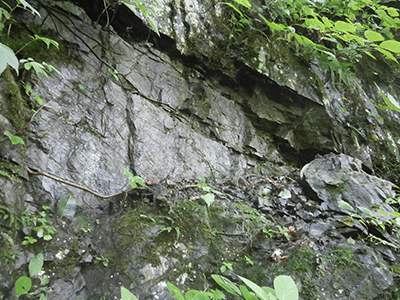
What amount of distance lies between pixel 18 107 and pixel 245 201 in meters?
2.99

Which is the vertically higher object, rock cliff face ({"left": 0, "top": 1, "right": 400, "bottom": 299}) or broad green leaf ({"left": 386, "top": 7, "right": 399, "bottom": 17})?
broad green leaf ({"left": 386, "top": 7, "right": 399, "bottom": 17})

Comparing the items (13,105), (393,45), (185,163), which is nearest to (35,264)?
(13,105)

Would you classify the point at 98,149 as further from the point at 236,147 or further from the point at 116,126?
the point at 236,147

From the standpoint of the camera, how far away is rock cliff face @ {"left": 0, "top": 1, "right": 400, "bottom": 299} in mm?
2410

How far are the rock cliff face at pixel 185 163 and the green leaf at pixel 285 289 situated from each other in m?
1.72

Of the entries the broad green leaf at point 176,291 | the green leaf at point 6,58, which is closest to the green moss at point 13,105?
the green leaf at point 6,58

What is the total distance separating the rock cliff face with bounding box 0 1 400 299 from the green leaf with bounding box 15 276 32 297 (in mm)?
100

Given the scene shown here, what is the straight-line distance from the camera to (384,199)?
383cm

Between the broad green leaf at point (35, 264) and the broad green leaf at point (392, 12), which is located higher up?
the broad green leaf at point (392, 12)

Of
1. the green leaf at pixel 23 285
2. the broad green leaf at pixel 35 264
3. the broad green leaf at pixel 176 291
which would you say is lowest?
the broad green leaf at pixel 35 264

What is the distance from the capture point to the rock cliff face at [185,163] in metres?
2.41

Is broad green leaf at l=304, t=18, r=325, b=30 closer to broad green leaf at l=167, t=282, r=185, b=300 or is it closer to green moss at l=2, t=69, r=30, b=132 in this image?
green moss at l=2, t=69, r=30, b=132

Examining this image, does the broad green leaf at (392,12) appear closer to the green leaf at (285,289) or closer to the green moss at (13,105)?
the green leaf at (285,289)

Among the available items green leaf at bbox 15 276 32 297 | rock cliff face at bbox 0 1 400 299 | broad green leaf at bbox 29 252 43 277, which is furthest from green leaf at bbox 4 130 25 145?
A: green leaf at bbox 15 276 32 297
